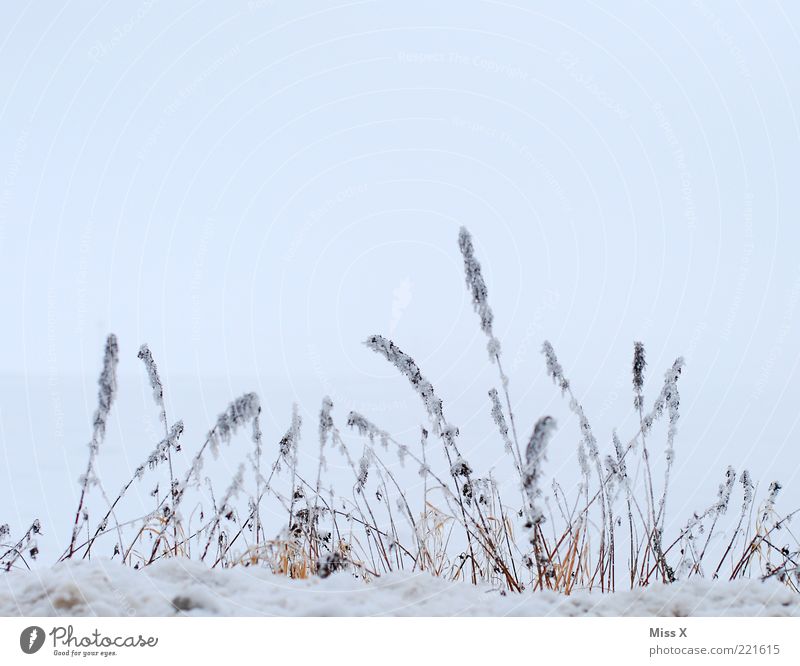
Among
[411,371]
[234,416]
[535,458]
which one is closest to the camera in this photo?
[535,458]

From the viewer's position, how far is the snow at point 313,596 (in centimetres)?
195

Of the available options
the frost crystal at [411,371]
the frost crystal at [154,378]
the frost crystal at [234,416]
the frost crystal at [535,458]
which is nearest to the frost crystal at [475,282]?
the frost crystal at [411,371]

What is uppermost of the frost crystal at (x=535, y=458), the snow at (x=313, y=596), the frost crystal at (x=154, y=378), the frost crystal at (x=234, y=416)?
the frost crystal at (x=154, y=378)

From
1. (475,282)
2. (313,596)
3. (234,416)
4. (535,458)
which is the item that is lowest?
(313,596)

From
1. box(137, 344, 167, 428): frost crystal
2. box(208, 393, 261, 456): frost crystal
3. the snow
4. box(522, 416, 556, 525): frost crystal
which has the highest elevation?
box(137, 344, 167, 428): frost crystal

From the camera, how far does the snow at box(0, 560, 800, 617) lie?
1951 mm

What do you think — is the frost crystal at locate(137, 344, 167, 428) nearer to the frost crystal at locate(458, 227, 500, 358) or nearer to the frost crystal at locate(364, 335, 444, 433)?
the frost crystal at locate(364, 335, 444, 433)

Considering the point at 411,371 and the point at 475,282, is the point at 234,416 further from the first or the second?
the point at 475,282

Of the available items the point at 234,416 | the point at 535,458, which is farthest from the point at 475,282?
the point at 234,416

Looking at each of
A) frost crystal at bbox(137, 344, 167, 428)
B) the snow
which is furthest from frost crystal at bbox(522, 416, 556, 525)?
frost crystal at bbox(137, 344, 167, 428)

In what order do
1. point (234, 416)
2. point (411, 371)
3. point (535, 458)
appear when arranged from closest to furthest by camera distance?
point (535, 458), point (234, 416), point (411, 371)

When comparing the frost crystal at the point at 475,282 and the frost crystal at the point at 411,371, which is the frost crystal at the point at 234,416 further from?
the frost crystal at the point at 475,282

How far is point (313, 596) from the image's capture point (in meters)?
1.99
